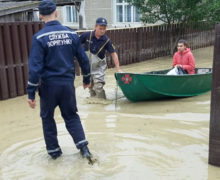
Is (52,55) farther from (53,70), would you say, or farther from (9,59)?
(9,59)

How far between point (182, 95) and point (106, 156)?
343cm

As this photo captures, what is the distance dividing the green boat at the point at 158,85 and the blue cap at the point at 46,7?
9.65ft

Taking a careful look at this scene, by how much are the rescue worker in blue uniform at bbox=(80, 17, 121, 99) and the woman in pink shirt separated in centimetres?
164

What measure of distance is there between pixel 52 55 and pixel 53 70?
191mm

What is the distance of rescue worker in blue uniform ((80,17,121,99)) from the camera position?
277 inches

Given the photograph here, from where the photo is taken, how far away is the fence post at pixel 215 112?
400 cm

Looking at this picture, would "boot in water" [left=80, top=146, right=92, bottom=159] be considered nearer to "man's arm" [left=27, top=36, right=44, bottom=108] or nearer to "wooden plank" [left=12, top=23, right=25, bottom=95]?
"man's arm" [left=27, top=36, right=44, bottom=108]

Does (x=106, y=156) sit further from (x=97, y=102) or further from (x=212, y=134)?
(x=97, y=102)

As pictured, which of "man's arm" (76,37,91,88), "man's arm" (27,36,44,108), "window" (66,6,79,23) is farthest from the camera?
"window" (66,6,79,23)

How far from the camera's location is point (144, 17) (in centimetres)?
1414

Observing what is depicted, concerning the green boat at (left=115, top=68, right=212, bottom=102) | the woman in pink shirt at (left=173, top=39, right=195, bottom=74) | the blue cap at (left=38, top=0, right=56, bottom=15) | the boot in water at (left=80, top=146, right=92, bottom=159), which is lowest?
the boot in water at (left=80, top=146, right=92, bottom=159)

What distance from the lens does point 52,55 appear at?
410 cm

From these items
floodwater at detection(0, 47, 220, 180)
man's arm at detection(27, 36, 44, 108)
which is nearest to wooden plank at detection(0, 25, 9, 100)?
floodwater at detection(0, 47, 220, 180)

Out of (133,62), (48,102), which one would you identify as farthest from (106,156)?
(133,62)
